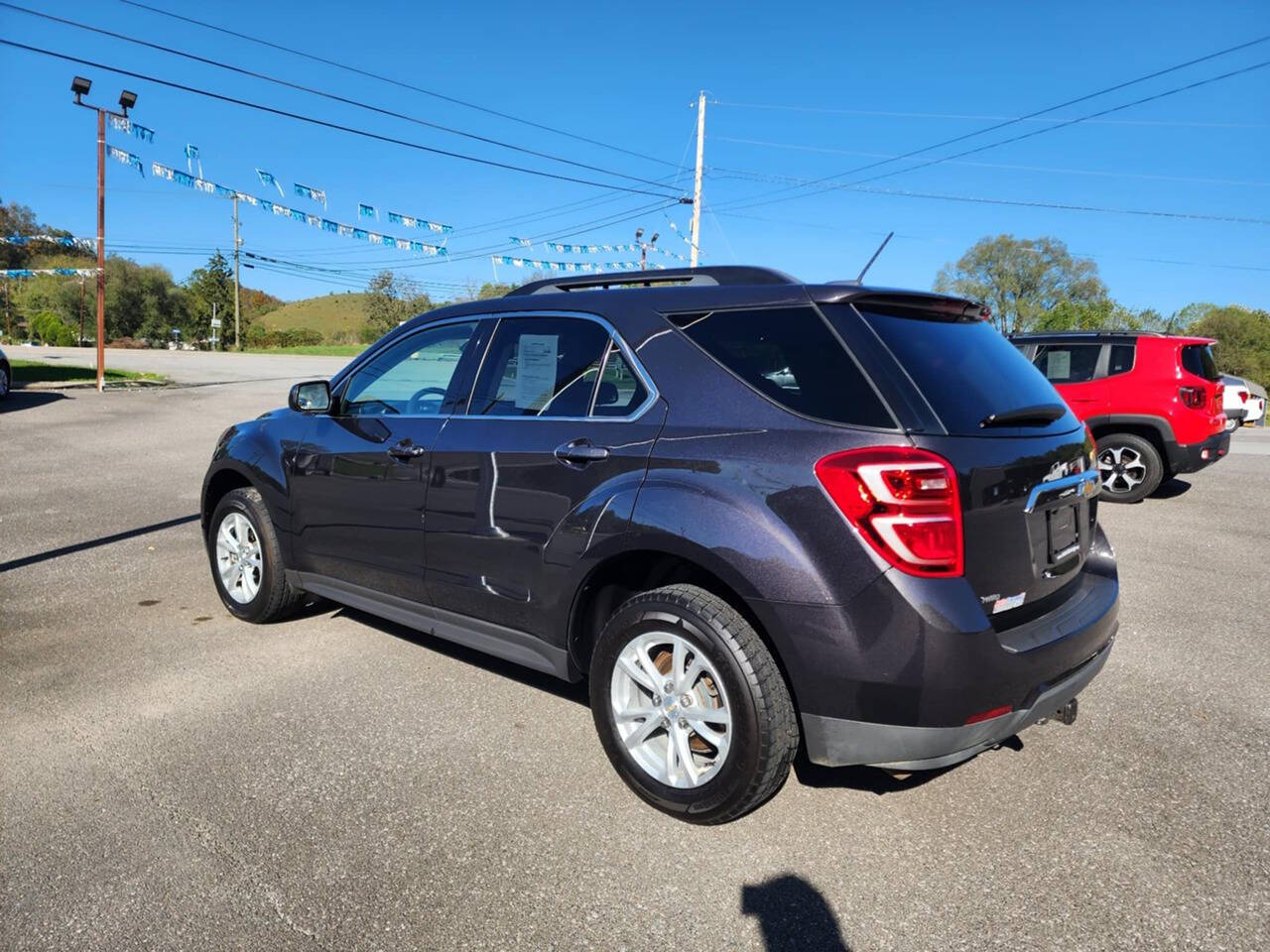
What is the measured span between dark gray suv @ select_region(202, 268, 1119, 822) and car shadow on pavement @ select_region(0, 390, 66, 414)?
642 inches

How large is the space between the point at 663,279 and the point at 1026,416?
1447 mm

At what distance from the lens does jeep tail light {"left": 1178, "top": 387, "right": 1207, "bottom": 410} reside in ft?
29.6

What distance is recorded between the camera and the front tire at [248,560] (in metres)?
4.53

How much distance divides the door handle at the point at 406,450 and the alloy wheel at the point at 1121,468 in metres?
8.42

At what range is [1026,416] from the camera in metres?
2.79

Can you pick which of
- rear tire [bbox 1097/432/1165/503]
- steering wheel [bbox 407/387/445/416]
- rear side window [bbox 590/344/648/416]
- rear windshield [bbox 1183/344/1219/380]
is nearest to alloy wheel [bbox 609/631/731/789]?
rear side window [bbox 590/344/648/416]

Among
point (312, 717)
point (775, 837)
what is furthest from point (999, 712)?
point (312, 717)

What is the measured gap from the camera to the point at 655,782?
2828mm

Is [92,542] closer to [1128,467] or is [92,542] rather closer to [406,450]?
[406,450]

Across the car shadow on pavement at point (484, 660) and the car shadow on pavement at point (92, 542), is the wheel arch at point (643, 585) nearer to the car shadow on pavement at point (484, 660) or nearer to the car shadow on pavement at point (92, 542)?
the car shadow on pavement at point (484, 660)

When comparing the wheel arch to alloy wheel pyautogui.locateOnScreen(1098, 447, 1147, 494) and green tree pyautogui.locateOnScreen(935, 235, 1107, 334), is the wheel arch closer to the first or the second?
alloy wheel pyautogui.locateOnScreen(1098, 447, 1147, 494)

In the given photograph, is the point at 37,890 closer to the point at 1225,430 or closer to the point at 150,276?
the point at 1225,430

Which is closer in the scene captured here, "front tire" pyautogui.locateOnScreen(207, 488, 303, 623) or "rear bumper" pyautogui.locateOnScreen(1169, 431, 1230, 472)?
"front tire" pyautogui.locateOnScreen(207, 488, 303, 623)

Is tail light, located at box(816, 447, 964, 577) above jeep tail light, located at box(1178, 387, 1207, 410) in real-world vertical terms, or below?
below
